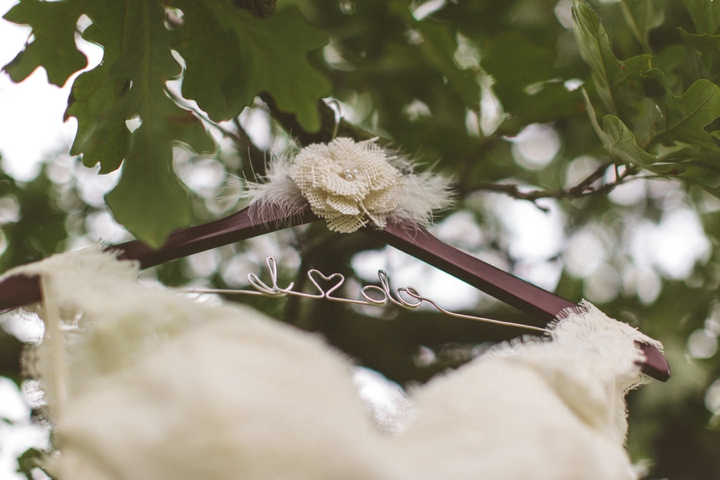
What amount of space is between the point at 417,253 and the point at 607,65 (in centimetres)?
39

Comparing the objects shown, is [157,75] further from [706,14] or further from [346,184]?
[706,14]

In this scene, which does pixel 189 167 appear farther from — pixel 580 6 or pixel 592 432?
pixel 592 432

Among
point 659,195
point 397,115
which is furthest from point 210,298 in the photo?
point 659,195

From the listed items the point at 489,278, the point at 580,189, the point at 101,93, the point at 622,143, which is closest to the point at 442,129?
the point at 580,189

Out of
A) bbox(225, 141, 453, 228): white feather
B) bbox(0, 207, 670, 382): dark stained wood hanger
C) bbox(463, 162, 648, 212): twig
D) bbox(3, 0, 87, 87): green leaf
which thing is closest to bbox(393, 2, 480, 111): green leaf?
bbox(463, 162, 648, 212): twig

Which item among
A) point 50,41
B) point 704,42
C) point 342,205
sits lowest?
point 342,205

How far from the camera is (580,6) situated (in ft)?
2.07

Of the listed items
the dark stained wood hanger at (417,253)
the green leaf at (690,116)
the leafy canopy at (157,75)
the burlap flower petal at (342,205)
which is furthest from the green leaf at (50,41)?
the green leaf at (690,116)

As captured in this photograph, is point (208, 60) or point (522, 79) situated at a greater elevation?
point (208, 60)

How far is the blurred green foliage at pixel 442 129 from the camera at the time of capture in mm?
636

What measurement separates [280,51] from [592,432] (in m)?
0.62

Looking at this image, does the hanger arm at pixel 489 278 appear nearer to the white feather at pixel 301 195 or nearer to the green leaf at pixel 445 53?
the white feather at pixel 301 195

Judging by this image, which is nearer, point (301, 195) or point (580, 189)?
point (301, 195)

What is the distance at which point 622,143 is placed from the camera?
0.65 metres
